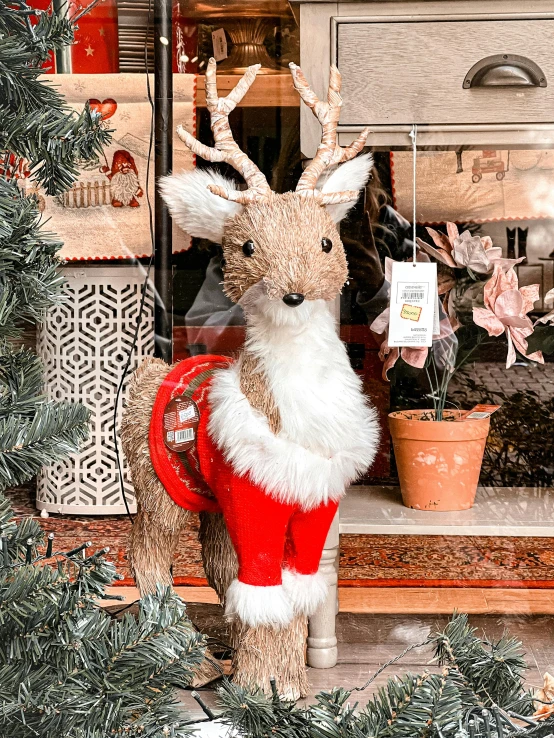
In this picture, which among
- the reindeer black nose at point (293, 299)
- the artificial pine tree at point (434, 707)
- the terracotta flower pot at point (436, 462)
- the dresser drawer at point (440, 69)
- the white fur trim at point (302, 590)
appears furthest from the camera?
the terracotta flower pot at point (436, 462)

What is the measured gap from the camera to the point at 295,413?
106 centimetres

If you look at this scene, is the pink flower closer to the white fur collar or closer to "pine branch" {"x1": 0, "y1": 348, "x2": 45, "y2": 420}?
the white fur collar

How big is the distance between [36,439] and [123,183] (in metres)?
0.75

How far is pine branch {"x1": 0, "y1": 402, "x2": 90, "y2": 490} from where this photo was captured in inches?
29.8

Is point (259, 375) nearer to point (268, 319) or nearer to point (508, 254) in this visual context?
point (268, 319)

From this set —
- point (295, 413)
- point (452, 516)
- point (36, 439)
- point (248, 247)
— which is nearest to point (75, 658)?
point (36, 439)

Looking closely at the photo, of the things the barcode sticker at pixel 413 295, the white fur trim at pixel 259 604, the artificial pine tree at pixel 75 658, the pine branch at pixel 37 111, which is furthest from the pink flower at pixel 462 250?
the artificial pine tree at pixel 75 658

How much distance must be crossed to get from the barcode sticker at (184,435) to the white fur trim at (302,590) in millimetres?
206

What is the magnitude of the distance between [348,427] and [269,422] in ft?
0.31

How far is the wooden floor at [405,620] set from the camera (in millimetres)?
1322

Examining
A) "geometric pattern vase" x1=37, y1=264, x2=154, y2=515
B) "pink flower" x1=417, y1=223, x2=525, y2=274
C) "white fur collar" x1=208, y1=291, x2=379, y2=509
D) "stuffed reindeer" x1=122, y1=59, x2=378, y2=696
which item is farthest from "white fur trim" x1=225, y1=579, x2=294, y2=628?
"pink flower" x1=417, y1=223, x2=525, y2=274

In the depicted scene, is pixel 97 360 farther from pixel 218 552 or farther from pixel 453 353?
pixel 453 353

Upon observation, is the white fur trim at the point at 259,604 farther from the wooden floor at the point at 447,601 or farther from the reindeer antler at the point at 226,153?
the reindeer antler at the point at 226,153

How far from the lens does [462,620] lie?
0.81m
